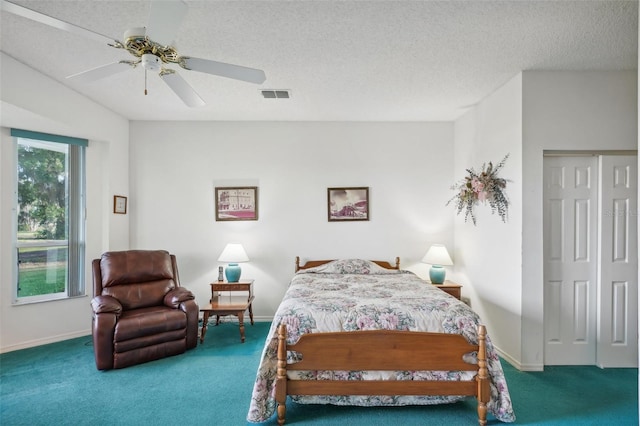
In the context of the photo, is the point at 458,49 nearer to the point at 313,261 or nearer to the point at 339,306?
the point at 339,306

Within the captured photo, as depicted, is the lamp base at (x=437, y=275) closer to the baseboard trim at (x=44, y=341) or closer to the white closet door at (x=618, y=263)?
the white closet door at (x=618, y=263)

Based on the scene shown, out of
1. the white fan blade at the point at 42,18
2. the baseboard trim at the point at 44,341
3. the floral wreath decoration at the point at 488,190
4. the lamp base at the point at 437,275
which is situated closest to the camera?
A: the white fan blade at the point at 42,18

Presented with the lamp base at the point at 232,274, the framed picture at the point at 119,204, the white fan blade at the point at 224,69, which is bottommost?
the lamp base at the point at 232,274

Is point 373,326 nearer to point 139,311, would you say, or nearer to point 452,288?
point 452,288

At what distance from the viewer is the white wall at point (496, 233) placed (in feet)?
9.96

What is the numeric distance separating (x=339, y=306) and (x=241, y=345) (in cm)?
165

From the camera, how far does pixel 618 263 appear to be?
9.73 ft

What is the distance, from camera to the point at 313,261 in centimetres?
439

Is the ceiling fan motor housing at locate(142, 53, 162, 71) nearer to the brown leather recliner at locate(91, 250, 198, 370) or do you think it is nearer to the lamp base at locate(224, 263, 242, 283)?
the brown leather recliner at locate(91, 250, 198, 370)

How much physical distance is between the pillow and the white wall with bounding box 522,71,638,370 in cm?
150

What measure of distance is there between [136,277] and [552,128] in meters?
4.54

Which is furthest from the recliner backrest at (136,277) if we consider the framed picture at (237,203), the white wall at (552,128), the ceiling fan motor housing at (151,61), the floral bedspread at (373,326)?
the white wall at (552,128)

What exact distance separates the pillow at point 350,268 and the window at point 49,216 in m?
2.86

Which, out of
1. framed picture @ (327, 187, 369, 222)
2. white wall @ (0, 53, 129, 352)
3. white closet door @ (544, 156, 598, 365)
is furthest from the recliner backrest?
A: white closet door @ (544, 156, 598, 365)
